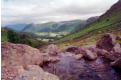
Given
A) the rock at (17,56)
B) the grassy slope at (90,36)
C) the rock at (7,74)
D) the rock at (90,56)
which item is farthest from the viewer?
the grassy slope at (90,36)

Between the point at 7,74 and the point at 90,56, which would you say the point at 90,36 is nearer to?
the point at 90,56

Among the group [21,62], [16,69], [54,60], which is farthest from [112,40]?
[16,69]

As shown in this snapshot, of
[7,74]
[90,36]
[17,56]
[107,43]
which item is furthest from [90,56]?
[90,36]

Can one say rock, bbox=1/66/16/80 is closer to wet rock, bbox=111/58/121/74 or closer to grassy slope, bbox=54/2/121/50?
wet rock, bbox=111/58/121/74

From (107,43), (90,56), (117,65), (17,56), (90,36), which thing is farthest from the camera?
(90,36)

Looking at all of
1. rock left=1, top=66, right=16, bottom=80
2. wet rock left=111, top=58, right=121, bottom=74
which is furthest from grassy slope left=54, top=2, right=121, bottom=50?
rock left=1, top=66, right=16, bottom=80

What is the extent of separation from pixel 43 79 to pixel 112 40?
32.0 metres

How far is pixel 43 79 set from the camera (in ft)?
41.6


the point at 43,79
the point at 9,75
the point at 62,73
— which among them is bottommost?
the point at 62,73

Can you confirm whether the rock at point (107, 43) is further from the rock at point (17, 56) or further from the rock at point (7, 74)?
the rock at point (7, 74)

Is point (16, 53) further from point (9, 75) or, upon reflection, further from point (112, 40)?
point (112, 40)

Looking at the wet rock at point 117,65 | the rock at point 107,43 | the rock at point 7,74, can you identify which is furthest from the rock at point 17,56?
the rock at point 107,43

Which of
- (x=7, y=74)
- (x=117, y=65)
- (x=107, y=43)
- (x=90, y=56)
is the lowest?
(x=90, y=56)

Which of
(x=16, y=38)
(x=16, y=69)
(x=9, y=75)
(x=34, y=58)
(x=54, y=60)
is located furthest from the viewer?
(x=16, y=38)
